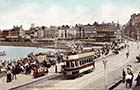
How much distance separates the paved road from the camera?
9.51m

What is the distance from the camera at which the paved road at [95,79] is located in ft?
31.2

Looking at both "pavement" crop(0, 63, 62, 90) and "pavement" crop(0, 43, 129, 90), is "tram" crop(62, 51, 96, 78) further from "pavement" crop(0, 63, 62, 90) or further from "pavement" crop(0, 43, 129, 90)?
"pavement" crop(0, 63, 62, 90)

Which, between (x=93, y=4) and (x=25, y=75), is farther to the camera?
(x=25, y=75)

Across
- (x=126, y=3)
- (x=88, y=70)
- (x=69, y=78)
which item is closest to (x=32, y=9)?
(x=126, y=3)

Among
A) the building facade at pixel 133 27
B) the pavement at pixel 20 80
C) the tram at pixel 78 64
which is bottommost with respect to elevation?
the pavement at pixel 20 80

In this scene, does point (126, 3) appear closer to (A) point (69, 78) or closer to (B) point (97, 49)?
(A) point (69, 78)

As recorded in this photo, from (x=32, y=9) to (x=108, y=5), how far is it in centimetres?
170

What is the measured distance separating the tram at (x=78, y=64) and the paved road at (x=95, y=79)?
18cm

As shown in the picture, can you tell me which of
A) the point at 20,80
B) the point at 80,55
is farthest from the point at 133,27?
the point at 20,80

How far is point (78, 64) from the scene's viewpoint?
1158cm

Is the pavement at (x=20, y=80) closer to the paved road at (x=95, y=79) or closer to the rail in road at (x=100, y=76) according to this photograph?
the paved road at (x=95, y=79)

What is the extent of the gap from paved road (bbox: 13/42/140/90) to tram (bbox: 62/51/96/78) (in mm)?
183

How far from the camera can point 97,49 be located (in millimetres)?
12906

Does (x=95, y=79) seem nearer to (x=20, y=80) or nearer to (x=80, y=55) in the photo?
(x=80, y=55)
